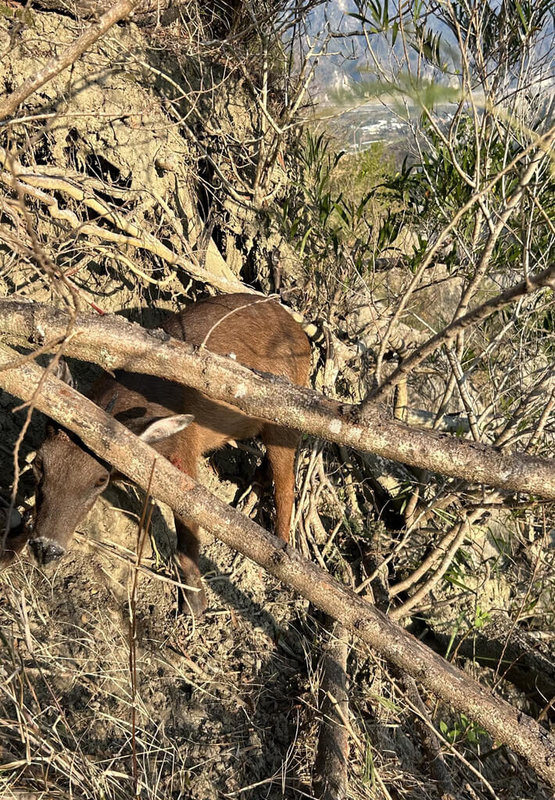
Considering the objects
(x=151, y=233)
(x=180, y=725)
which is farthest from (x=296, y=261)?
(x=180, y=725)

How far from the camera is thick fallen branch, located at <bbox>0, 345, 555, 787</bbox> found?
8.70 feet

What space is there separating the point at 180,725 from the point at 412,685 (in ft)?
4.45

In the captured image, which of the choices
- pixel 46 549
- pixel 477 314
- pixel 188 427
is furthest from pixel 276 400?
pixel 188 427

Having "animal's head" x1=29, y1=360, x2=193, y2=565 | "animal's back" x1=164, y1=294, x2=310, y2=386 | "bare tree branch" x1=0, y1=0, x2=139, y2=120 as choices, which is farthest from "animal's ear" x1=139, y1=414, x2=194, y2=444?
"bare tree branch" x1=0, y1=0, x2=139, y2=120

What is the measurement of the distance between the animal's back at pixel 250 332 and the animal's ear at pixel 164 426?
97 cm

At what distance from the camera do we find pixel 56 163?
4.73 metres

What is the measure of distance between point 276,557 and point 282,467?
6.46 ft

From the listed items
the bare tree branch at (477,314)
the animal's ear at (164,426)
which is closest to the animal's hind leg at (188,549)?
the animal's ear at (164,426)

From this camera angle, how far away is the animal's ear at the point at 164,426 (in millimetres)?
3365

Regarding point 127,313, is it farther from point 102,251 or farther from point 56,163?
point 56,163

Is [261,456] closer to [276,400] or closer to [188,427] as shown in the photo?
[188,427]

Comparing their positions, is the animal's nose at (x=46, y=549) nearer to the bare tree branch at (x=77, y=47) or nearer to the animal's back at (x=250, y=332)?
the animal's back at (x=250, y=332)

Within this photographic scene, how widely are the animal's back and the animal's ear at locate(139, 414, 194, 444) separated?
966 mm

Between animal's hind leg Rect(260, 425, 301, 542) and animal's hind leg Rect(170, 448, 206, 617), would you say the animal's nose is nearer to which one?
animal's hind leg Rect(170, 448, 206, 617)
